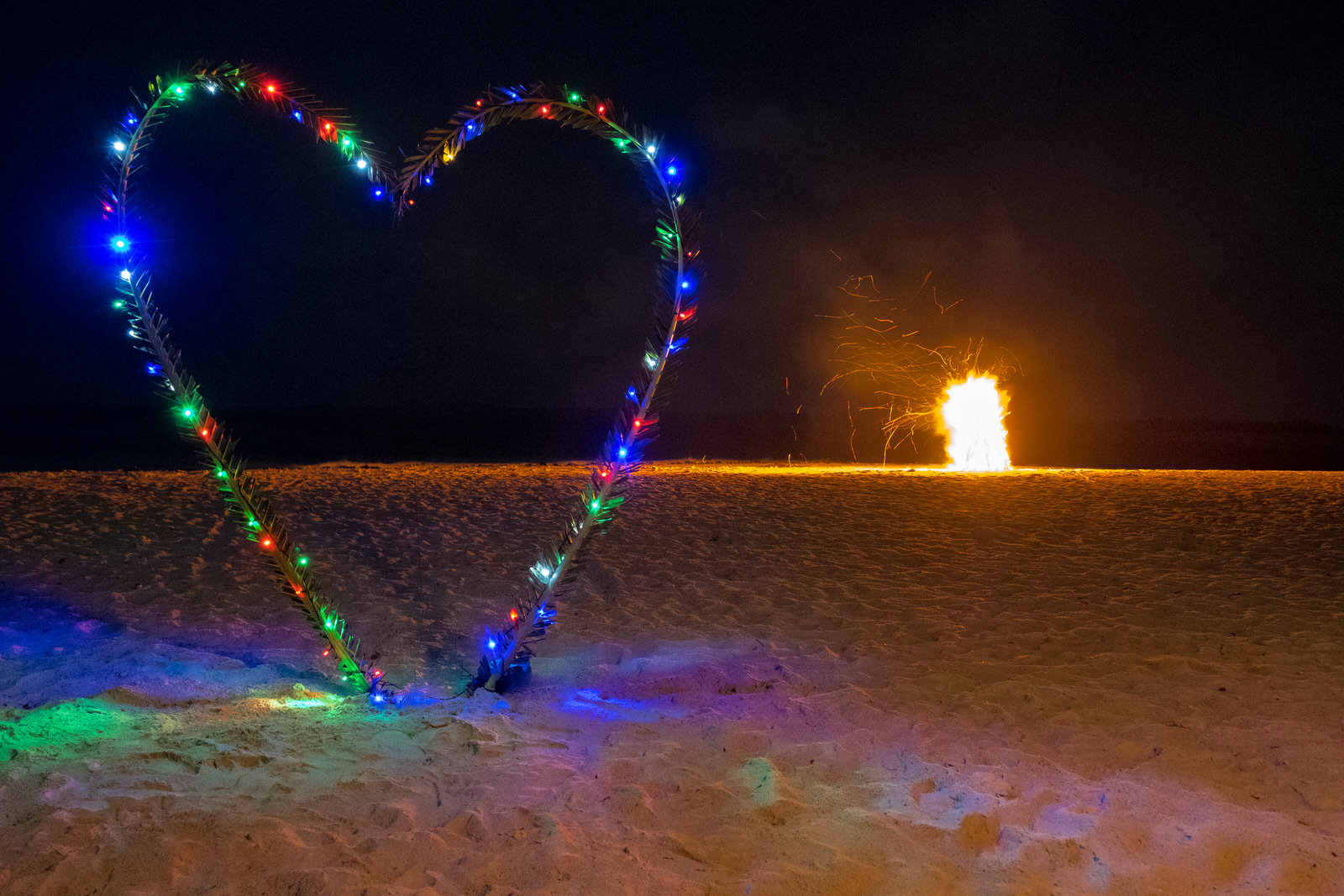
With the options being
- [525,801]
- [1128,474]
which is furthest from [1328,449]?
[525,801]

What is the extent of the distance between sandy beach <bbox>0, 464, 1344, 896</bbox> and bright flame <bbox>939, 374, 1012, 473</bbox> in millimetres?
8344

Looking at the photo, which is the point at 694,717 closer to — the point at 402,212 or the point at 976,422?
the point at 402,212

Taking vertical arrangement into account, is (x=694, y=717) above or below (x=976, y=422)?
below

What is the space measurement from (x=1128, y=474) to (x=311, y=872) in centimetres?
1526

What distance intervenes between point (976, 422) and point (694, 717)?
15.0 metres

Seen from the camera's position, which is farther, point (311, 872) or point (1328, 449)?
point (1328, 449)

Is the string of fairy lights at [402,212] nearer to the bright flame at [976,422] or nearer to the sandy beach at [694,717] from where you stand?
the sandy beach at [694,717]

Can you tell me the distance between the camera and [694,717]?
4.51 m

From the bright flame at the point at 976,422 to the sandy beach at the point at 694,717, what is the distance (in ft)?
27.4

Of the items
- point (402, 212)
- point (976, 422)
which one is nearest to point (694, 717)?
point (402, 212)

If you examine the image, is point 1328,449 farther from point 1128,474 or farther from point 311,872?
point 311,872

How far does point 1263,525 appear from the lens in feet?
30.6

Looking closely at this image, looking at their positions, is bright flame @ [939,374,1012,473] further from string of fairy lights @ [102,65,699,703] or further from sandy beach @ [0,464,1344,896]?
string of fairy lights @ [102,65,699,703]

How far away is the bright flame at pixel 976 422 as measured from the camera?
1766 cm
